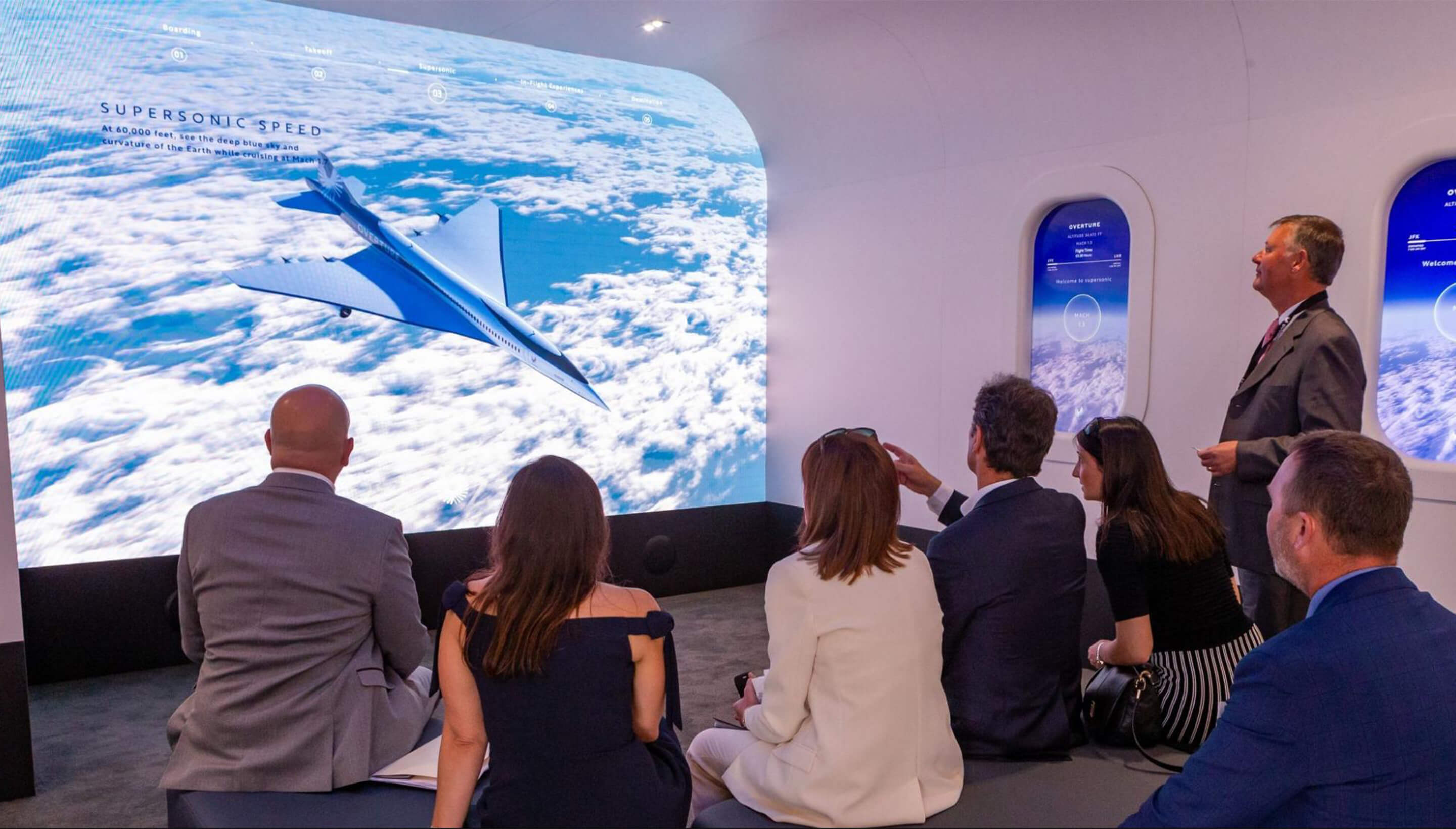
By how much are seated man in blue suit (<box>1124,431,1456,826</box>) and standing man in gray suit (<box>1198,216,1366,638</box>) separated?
151cm

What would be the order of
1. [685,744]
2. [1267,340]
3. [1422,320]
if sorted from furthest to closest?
[685,744] < [1422,320] < [1267,340]

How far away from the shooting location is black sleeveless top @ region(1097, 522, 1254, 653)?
96.7 inches

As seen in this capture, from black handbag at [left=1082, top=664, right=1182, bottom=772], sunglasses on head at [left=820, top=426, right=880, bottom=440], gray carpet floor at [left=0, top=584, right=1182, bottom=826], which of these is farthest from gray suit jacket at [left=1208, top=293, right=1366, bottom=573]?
sunglasses on head at [left=820, top=426, right=880, bottom=440]

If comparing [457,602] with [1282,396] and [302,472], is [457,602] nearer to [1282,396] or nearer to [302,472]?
[302,472]

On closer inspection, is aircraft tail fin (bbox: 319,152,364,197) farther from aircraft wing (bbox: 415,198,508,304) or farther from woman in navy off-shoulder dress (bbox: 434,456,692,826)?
woman in navy off-shoulder dress (bbox: 434,456,692,826)

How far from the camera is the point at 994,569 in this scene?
228 centimetres

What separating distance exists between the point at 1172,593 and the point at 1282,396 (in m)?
0.97

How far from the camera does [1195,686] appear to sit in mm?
2521

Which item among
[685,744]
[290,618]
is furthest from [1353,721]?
[685,744]

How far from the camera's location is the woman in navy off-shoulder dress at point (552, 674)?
1.82 metres

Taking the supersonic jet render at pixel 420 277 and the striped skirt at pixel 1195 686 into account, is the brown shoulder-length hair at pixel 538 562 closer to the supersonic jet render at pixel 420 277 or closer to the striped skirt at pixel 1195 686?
the striped skirt at pixel 1195 686

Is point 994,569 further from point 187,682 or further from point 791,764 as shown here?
point 187,682

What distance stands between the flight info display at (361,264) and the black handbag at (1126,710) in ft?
11.4

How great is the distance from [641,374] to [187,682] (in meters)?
2.80
